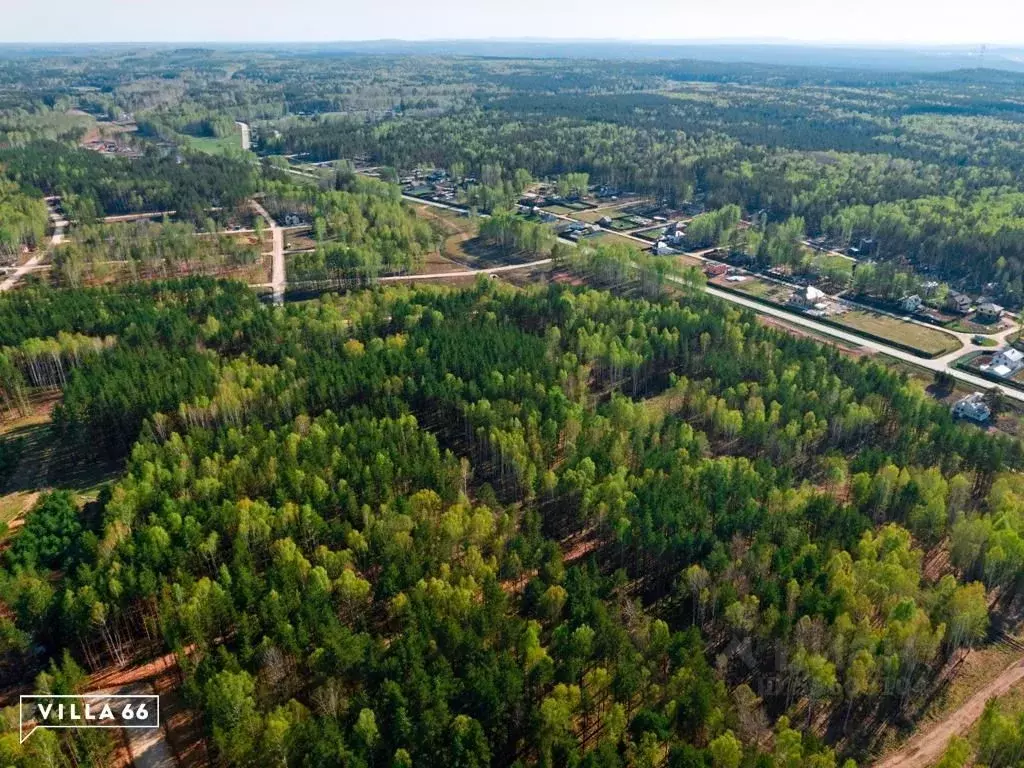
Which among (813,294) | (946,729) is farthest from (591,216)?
(946,729)

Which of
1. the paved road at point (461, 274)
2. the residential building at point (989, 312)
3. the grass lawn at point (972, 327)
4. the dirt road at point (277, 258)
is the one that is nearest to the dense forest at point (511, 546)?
the dirt road at point (277, 258)

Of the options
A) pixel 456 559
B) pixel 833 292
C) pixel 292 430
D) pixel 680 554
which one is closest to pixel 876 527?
pixel 680 554

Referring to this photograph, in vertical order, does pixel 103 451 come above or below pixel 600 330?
below

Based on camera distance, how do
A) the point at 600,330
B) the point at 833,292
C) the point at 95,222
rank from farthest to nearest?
the point at 95,222 < the point at 833,292 < the point at 600,330

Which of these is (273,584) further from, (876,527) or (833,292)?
(833,292)

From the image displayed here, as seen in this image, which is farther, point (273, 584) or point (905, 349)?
point (905, 349)

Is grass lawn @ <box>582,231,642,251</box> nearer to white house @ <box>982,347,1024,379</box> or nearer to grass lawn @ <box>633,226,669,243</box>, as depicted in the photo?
grass lawn @ <box>633,226,669,243</box>

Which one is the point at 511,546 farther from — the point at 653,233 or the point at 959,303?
the point at 653,233
